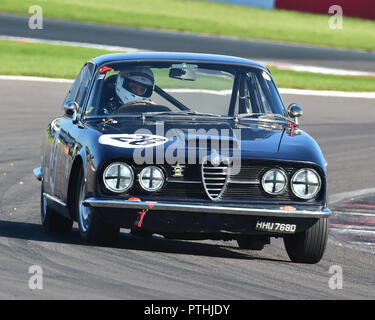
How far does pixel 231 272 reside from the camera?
696 cm

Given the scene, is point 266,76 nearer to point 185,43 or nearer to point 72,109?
point 72,109

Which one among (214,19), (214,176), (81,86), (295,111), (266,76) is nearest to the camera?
(214,176)

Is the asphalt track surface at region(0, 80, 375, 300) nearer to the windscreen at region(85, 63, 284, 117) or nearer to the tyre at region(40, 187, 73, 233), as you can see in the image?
the tyre at region(40, 187, 73, 233)

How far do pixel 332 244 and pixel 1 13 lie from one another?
90.2 feet

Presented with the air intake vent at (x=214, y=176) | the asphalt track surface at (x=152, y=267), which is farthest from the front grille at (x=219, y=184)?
the asphalt track surface at (x=152, y=267)

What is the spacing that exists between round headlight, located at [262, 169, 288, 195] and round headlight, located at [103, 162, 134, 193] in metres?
0.90

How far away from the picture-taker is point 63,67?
927 inches

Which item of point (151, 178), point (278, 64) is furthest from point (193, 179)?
point (278, 64)

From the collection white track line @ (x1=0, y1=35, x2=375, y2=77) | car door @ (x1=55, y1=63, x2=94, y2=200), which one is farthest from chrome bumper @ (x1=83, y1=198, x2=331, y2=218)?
white track line @ (x1=0, y1=35, x2=375, y2=77)

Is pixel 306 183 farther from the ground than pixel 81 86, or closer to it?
closer to it

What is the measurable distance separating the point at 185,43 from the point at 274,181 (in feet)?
76.6

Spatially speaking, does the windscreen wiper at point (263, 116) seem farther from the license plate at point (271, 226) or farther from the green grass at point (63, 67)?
the green grass at point (63, 67)
